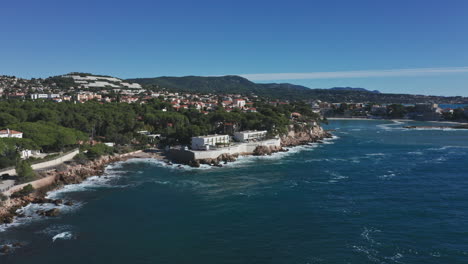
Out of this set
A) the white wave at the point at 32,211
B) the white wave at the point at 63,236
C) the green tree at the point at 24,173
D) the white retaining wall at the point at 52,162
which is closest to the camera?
the white wave at the point at 63,236

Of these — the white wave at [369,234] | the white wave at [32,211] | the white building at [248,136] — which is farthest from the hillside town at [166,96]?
the white wave at [369,234]

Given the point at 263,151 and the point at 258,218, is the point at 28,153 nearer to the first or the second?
the point at 258,218

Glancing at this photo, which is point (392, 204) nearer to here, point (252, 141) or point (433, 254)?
point (433, 254)

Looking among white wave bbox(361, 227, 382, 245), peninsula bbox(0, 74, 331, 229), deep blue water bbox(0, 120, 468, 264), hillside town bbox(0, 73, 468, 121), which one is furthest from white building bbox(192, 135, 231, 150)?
hillside town bbox(0, 73, 468, 121)

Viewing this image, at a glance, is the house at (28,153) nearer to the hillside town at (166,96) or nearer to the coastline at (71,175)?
the coastline at (71,175)

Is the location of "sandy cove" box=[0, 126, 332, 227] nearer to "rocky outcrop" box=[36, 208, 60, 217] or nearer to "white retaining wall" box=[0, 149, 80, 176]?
"rocky outcrop" box=[36, 208, 60, 217]

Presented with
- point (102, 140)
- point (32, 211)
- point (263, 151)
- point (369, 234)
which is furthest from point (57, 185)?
point (263, 151)
